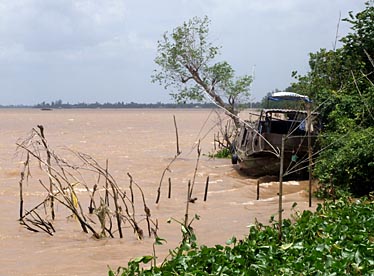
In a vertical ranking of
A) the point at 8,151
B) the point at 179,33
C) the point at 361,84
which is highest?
the point at 179,33

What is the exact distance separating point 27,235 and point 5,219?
5.16 feet

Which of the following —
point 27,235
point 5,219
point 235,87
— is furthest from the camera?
point 235,87

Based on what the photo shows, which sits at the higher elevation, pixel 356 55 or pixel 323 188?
pixel 356 55

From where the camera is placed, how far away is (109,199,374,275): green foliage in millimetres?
4949

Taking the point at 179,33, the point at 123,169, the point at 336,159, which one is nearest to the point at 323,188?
the point at 336,159

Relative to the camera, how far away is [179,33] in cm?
2045

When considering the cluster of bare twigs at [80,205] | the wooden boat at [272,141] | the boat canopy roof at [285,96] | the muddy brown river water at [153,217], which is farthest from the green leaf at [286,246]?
the boat canopy roof at [285,96]

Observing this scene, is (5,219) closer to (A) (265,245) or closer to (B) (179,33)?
(A) (265,245)

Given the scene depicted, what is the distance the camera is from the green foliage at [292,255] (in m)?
4.95

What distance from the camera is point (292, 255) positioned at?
5.46 metres

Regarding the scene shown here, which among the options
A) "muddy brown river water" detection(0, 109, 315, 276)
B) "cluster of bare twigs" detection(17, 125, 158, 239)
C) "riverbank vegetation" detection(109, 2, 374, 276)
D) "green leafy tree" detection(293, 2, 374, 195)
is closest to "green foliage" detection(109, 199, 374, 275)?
"riverbank vegetation" detection(109, 2, 374, 276)

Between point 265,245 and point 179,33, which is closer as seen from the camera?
point 265,245

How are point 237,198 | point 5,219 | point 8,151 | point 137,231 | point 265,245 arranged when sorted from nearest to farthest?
point 265,245 → point 137,231 → point 5,219 → point 237,198 → point 8,151

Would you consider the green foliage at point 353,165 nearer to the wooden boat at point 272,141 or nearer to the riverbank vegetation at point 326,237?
the riverbank vegetation at point 326,237
